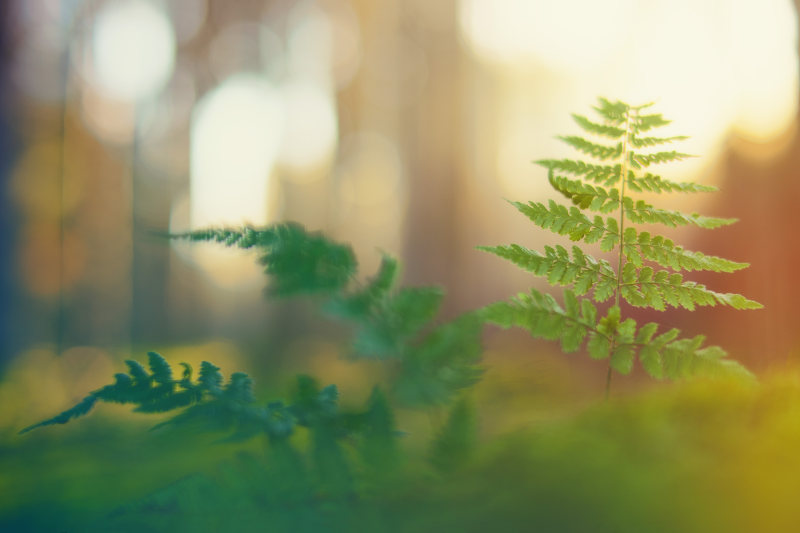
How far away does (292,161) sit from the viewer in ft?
26.3

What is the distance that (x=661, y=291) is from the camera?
576 millimetres

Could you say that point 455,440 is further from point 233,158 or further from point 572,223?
point 233,158

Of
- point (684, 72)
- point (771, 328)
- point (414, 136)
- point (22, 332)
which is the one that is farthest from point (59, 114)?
point (771, 328)

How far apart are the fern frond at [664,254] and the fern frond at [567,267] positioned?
1.3 inches

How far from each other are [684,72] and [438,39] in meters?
4.30

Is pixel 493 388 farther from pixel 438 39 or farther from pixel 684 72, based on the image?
pixel 438 39

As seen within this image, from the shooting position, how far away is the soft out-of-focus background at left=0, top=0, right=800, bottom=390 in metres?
2.53

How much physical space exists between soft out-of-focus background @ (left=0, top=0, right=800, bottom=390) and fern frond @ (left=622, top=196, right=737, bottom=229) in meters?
1.22

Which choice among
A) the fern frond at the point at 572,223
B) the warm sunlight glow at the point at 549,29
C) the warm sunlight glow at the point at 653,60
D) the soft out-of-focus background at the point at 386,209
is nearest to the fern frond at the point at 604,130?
the fern frond at the point at 572,223

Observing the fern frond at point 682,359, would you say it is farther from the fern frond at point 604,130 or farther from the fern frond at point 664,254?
the fern frond at point 604,130

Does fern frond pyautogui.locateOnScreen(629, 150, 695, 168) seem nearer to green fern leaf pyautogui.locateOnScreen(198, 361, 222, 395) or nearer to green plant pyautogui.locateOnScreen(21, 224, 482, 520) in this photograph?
green plant pyautogui.locateOnScreen(21, 224, 482, 520)

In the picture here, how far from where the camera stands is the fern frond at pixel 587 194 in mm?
582

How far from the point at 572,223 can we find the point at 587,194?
0.15 feet

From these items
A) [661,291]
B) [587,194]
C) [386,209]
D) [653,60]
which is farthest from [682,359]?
[386,209]
